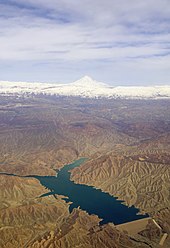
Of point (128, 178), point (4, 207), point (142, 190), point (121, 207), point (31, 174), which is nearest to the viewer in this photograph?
point (4, 207)

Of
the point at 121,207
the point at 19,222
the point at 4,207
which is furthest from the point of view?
the point at 121,207

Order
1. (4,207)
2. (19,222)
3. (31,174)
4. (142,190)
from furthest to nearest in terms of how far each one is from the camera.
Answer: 1. (31,174)
2. (142,190)
3. (4,207)
4. (19,222)

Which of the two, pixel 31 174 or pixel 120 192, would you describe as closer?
pixel 120 192

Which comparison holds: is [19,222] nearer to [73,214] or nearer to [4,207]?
[4,207]

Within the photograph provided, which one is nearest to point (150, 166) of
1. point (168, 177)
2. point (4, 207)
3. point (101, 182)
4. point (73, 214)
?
point (168, 177)

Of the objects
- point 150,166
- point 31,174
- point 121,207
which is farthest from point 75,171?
point 121,207

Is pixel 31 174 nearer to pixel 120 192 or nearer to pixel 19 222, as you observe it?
pixel 120 192
